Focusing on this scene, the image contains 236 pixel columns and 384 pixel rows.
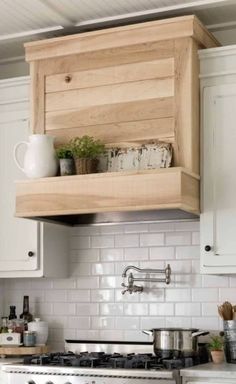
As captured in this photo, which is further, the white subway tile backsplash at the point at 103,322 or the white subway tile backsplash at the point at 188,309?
the white subway tile backsplash at the point at 103,322

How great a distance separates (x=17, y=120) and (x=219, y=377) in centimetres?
202

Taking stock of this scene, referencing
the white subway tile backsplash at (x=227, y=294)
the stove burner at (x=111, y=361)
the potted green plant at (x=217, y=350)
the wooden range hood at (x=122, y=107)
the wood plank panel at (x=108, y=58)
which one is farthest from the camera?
the white subway tile backsplash at (x=227, y=294)

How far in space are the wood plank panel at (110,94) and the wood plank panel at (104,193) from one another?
1.60ft

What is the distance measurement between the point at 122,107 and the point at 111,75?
20cm

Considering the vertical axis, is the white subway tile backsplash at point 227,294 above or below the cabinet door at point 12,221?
below

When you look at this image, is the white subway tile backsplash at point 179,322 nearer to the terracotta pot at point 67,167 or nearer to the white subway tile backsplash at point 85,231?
the white subway tile backsplash at point 85,231

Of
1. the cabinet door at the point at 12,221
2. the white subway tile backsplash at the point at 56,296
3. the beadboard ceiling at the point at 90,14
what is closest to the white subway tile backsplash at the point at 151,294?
the white subway tile backsplash at the point at 56,296

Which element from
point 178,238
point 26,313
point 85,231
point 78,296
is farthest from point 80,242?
point 178,238

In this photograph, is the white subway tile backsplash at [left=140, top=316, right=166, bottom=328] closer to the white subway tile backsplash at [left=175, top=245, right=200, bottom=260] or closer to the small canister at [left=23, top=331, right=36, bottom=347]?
the white subway tile backsplash at [left=175, top=245, right=200, bottom=260]

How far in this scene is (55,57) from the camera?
4.56 metres

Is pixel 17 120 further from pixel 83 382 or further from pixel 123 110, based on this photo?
pixel 83 382

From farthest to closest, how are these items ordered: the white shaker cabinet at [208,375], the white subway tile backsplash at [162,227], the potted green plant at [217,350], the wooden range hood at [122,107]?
the white subway tile backsplash at [162,227]
the potted green plant at [217,350]
the wooden range hood at [122,107]
the white shaker cabinet at [208,375]

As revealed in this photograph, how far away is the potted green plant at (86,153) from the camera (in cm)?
425

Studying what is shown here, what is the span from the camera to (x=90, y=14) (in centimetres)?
451
